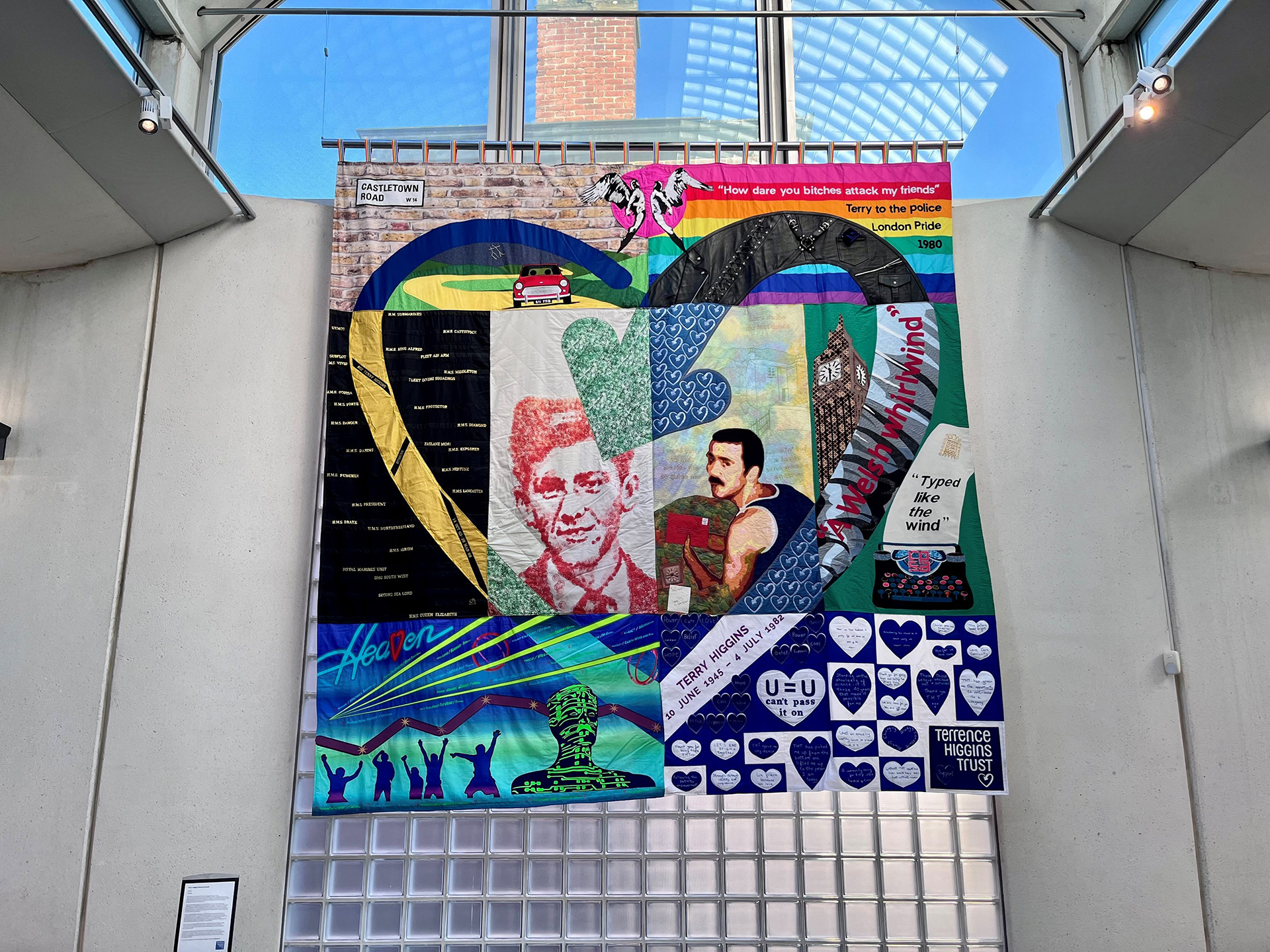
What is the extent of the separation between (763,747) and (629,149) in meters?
3.43

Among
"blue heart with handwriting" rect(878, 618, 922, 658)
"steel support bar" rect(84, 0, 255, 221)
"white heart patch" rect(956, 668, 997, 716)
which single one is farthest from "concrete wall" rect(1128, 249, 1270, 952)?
"steel support bar" rect(84, 0, 255, 221)

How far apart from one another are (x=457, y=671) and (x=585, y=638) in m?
0.66

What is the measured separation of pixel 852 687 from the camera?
458 centimetres

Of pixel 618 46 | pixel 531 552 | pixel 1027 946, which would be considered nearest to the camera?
pixel 1027 946

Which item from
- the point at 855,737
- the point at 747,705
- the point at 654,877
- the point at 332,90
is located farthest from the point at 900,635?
the point at 332,90

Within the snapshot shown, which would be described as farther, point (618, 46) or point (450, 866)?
point (618, 46)

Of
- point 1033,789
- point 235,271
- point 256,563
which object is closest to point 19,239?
point 235,271

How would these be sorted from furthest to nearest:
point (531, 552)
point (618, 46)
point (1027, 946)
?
point (618, 46)
point (531, 552)
point (1027, 946)

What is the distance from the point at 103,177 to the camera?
4.50m

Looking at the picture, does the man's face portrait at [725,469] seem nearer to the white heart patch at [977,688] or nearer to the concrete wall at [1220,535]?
the white heart patch at [977,688]

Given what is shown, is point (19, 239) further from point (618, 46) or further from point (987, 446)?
point (987, 446)

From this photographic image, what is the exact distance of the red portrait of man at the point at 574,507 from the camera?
4664 mm

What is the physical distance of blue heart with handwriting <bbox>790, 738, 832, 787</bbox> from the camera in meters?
4.51

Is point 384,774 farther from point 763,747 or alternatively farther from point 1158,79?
point 1158,79
